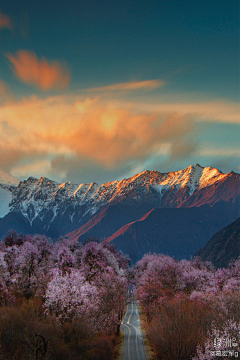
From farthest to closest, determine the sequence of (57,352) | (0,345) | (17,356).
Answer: (57,352), (17,356), (0,345)

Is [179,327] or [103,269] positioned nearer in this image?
[179,327]

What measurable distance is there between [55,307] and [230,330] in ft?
98.1

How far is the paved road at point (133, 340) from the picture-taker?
61344 mm

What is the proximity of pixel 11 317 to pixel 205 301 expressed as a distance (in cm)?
3835

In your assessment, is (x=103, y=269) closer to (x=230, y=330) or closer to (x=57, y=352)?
(x=57, y=352)

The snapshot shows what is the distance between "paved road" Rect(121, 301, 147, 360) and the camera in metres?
61.3

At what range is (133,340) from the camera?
73.8 meters

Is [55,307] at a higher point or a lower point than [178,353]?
higher

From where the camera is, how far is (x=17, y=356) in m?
40.2

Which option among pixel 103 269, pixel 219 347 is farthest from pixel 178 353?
pixel 103 269

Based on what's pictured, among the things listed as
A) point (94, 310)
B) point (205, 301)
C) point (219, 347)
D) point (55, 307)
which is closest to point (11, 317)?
point (55, 307)

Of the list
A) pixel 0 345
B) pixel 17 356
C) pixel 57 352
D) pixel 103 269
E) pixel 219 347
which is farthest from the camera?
pixel 103 269

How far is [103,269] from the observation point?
81625 millimetres

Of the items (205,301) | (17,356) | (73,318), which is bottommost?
(17,356)
